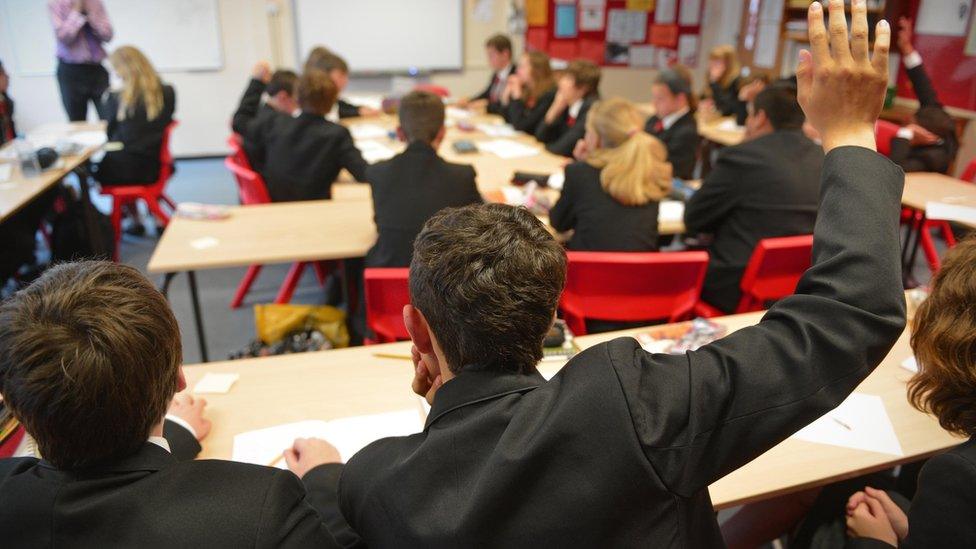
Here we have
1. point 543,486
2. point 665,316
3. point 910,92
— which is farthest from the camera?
point 910,92

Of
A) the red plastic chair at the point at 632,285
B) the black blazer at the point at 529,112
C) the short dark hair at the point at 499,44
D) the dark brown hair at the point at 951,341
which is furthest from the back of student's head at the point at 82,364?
the short dark hair at the point at 499,44

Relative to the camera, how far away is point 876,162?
851 mm

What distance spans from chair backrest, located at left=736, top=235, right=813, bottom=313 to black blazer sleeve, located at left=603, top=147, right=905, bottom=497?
165cm

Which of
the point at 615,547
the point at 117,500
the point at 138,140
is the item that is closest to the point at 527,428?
the point at 615,547

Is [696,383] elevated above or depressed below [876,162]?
below

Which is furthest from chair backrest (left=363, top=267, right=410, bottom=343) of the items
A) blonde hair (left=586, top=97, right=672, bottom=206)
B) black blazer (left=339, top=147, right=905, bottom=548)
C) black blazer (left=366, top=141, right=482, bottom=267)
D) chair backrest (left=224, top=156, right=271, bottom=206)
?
chair backrest (left=224, top=156, right=271, bottom=206)

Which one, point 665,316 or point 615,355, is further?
point 665,316

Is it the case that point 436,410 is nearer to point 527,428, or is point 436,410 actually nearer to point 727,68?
point 527,428

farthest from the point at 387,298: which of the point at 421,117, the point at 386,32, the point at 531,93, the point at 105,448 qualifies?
the point at 386,32

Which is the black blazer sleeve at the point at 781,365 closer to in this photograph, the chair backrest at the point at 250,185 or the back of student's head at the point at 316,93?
the chair backrest at the point at 250,185

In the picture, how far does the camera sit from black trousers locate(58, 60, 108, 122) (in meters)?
5.68

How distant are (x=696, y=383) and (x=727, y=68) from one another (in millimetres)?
5910

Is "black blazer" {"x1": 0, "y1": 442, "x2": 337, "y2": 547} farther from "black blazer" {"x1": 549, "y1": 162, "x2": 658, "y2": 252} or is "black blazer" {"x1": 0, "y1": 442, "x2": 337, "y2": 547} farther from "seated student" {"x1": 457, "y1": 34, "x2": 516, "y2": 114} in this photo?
"seated student" {"x1": 457, "y1": 34, "x2": 516, "y2": 114}

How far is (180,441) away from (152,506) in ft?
2.00
